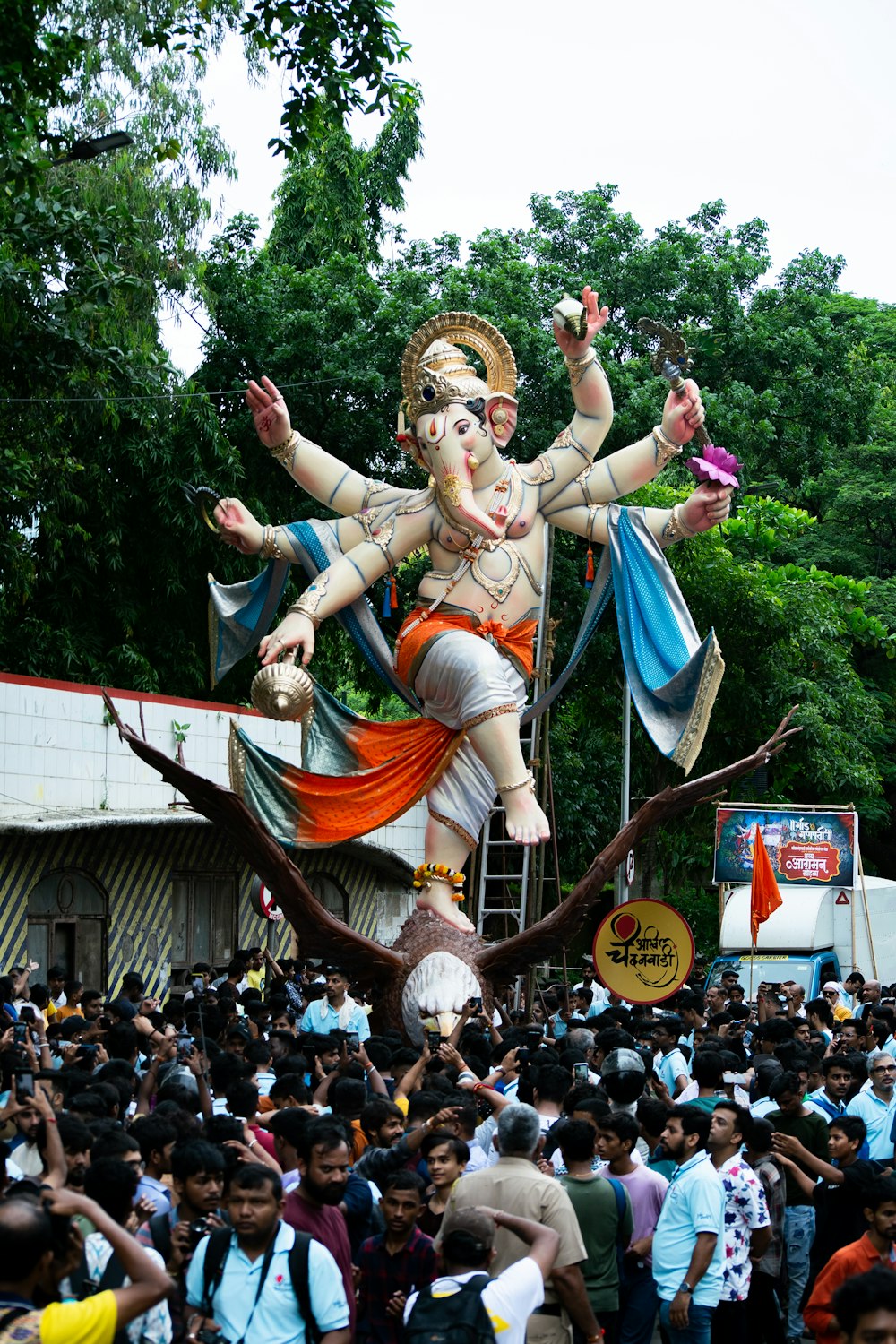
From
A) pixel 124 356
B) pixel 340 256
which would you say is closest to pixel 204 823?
pixel 124 356

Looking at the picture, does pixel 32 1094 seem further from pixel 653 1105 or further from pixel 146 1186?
pixel 653 1105

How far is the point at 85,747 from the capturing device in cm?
1703

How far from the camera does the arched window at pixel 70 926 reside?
16453 mm

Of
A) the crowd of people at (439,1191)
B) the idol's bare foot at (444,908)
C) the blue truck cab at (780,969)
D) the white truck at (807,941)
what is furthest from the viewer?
the white truck at (807,941)

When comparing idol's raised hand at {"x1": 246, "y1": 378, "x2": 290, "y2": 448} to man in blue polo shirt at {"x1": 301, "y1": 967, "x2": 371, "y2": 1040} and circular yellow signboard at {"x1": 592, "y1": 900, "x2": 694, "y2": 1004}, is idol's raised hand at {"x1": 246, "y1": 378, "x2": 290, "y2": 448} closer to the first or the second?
man in blue polo shirt at {"x1": 301, "y1": 967, "x2": 371, "y2": 1040}

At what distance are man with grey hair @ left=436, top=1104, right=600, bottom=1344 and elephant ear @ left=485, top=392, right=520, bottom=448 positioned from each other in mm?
7107

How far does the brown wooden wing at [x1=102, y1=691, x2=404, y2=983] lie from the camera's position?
37.9 ft

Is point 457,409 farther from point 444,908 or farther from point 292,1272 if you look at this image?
point 292,1272

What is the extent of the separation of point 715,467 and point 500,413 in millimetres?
1492

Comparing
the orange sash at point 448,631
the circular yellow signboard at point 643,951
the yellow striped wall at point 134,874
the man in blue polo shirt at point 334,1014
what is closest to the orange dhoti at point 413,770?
the orange sash at point 448,631

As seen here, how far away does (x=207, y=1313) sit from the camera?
4.88 m

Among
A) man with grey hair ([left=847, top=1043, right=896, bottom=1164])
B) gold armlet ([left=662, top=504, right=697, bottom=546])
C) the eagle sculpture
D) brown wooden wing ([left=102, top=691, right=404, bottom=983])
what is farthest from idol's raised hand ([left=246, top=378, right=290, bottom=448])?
man with grey hair ([left=847, top=1043, right=896, bottom=1164])

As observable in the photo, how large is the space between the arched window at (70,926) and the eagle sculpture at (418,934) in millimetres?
5083

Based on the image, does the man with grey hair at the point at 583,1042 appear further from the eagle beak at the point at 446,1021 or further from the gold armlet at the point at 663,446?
the gold armlet at the point at 663,446
